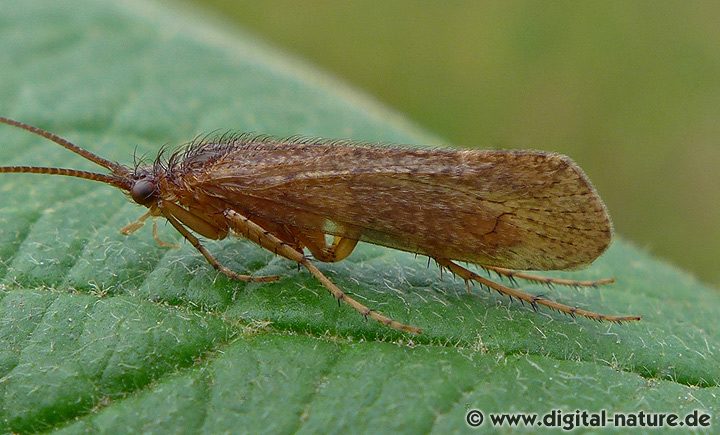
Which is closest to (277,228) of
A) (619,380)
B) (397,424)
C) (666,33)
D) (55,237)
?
(55,237)

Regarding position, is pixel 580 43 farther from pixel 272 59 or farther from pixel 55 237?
pixel 55 237

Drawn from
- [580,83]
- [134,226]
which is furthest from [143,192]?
[580,83]

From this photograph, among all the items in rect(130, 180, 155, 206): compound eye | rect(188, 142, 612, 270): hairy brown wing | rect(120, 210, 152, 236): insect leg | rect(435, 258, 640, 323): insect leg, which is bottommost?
rect(120, 210, 152, 236): insect leg

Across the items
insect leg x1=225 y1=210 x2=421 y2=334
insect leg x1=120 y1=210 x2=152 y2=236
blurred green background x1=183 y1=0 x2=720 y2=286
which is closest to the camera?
insect leg x1=225 y1=210 x2=421 y2=334

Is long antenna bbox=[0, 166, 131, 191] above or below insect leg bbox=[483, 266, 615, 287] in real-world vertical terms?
below

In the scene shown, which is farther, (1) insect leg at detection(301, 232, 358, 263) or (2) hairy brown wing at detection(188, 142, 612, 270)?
(1) insect leg at detection(301, 232, 358, 263)

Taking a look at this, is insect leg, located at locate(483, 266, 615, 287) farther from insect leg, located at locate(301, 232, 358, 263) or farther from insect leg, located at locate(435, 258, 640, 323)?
insect leg, located at locate(301, 232, 358, 263)

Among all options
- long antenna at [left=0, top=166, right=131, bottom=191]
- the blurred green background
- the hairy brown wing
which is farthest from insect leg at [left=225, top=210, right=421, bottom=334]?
the blurred green background

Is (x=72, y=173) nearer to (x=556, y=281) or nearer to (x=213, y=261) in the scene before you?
(x=213, y=261)
